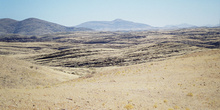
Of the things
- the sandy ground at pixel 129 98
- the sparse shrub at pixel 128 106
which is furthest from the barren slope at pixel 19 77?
the sparse shrub at pixel 128 106

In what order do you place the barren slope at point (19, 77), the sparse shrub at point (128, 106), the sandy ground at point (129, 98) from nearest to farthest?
the sandy ground at point (129, 98)
the sparse shrub at point (128, 106)
the barren slope at point (19, 77)

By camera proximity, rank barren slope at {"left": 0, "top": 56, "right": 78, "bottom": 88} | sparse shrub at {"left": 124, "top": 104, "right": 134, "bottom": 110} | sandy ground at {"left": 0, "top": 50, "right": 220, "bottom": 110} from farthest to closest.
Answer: barren slope at {"left": 0, "top": 56, "right": 78, "bottom": 88}
sparse shrub at {"left": 124, "top": 104, "right": 134, "bottom": 110}
sandy ground at {"left": 0, "top": 50, "right": 220, "bottom": 110}

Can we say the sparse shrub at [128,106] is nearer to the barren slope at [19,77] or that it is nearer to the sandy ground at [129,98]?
the sandy ground at [129,98]

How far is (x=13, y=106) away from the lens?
875 cm

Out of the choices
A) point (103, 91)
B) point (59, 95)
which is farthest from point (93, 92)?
point (59, 95)

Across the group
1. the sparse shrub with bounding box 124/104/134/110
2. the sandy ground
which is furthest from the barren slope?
the sparse shrub with bounding box 124/104/134/110

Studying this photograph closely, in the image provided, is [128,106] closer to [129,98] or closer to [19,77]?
[129,98]

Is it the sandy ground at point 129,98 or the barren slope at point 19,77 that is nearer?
the sandy ground at point 129,98

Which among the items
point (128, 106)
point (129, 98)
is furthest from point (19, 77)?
point (128, 106)

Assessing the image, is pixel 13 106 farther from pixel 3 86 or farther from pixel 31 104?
pixel 3 86

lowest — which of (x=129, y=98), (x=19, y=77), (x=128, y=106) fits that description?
(x=19, y=77)

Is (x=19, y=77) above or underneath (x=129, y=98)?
underneath

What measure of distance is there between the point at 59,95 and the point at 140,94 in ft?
20.5

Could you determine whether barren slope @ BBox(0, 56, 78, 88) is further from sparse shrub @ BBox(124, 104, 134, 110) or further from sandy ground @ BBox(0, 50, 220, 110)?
sparse shrub @ BBox(124, 104, 134, 110)
